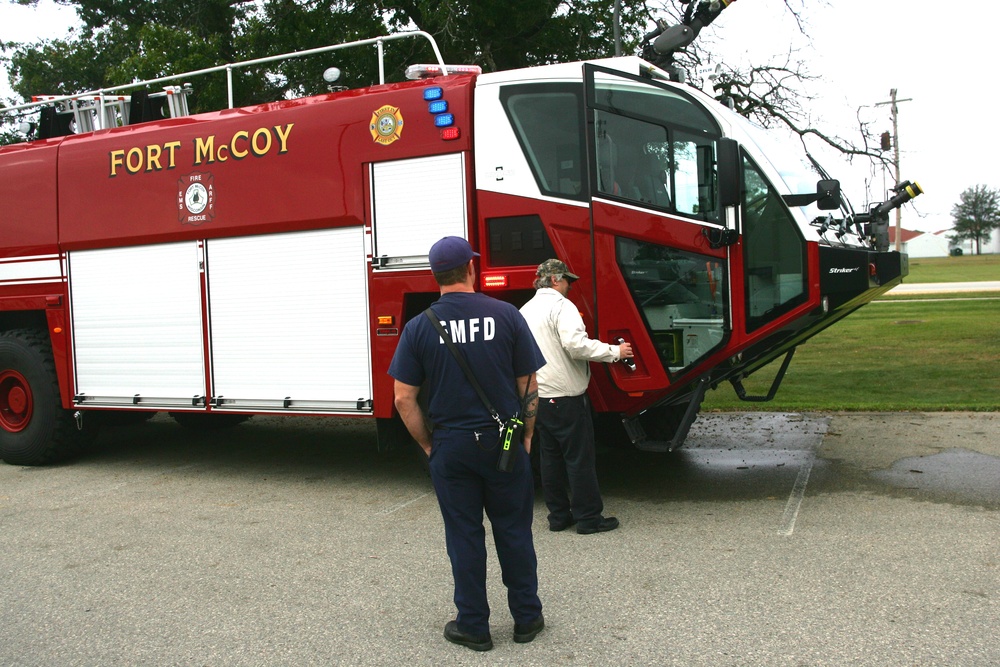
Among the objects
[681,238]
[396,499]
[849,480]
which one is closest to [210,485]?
[396,499]

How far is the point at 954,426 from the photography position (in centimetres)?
902

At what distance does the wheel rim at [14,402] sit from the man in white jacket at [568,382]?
219 inches

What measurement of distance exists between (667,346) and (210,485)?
4.07 m

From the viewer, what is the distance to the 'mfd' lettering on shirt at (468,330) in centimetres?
418

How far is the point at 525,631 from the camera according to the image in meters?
4.30

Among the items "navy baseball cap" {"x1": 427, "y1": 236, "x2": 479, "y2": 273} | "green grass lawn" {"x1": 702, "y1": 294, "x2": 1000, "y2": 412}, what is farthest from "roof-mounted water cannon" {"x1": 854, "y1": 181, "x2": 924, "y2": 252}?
"navy baseball cap" {"x1": 427, "y1": 236, "x2": 479, "y2": 273}

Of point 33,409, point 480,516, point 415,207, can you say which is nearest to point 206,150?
point 415,207

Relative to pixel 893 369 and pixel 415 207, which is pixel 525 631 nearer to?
pixel 415 207

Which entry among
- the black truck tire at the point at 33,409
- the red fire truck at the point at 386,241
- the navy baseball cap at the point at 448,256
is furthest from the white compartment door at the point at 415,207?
the black truck tire at the point at 33,409

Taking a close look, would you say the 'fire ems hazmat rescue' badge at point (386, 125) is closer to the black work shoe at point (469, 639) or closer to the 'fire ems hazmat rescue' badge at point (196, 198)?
the 'fire ems hazmat rescue' badge at point (196, 198)

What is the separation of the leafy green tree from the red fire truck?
128m

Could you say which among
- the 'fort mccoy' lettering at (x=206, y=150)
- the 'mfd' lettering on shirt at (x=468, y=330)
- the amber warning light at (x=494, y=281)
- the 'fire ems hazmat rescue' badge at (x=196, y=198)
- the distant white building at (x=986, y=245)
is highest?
the distant white building at (x=986, y=245)

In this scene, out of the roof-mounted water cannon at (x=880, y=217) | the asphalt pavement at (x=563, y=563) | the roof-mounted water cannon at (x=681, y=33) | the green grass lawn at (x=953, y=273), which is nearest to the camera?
the asphalt pavement at (x=563, y=563)

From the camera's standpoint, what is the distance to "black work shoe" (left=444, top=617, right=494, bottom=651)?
4.25 meters
